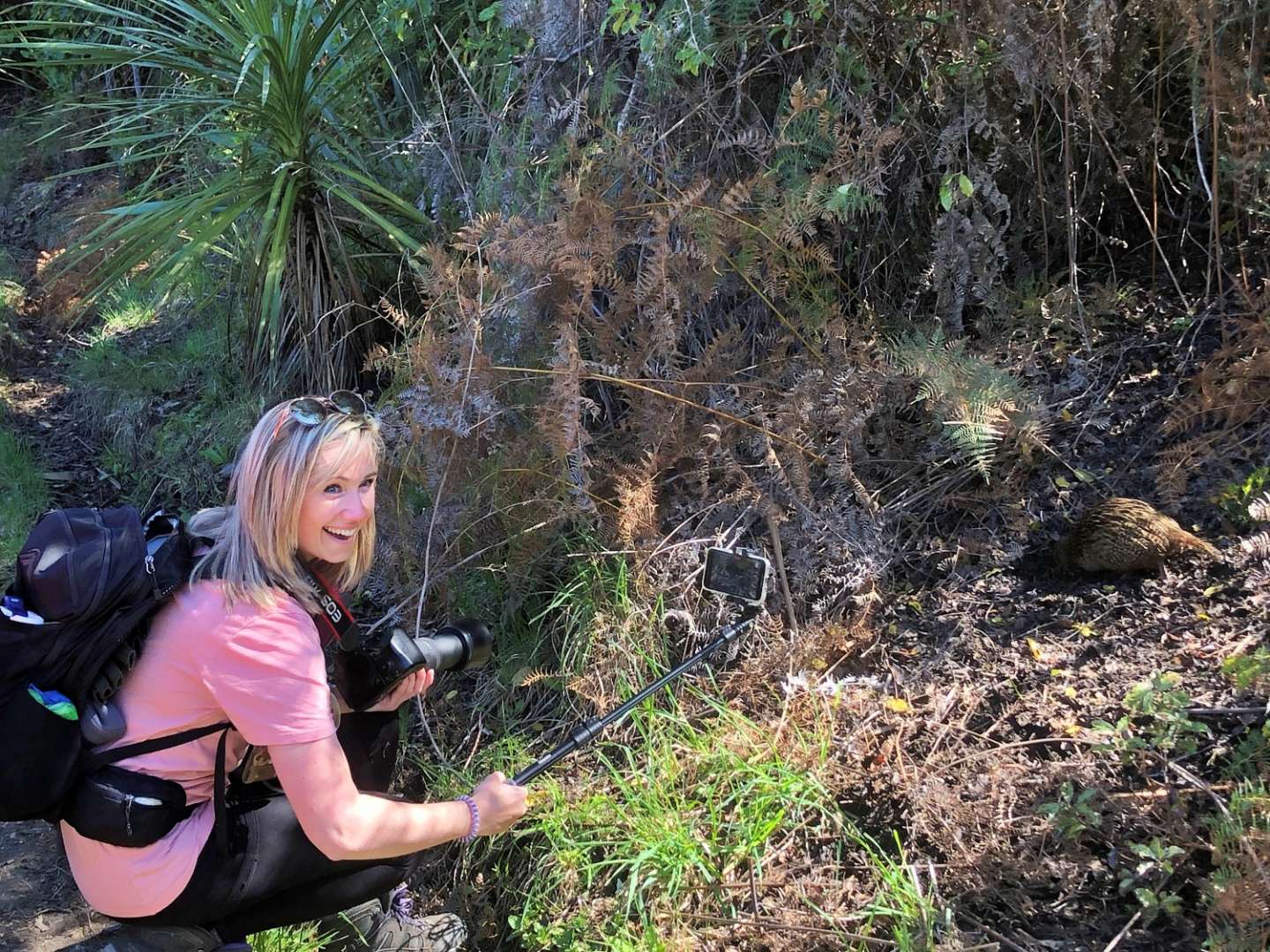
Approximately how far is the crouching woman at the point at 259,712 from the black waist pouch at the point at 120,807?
33mm

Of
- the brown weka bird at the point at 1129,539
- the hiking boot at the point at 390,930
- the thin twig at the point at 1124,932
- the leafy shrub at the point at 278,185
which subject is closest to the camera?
the thin twig at the point at 1124,932

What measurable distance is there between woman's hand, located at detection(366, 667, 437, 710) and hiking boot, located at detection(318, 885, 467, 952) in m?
0.59

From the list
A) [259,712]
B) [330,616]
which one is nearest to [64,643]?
[259,712]

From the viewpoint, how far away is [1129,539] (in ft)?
10.2

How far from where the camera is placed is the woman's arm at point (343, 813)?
214cm

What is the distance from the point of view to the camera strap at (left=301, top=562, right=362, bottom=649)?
7.73 feet

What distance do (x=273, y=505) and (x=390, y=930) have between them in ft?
4.57

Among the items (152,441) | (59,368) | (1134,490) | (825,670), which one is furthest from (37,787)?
(59,368)

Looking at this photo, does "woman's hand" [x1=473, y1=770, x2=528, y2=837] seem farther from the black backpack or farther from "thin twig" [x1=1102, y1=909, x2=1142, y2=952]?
"thin twig" [x1=1102, y1=909, x2=1142, y2=952]

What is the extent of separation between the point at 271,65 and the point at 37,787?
3.41m

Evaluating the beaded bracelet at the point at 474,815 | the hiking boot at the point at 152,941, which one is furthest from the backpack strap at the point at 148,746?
the beaded bracelet at the point at 474,815

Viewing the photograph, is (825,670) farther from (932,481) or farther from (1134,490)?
(1134,490)

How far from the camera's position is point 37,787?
6.87ft

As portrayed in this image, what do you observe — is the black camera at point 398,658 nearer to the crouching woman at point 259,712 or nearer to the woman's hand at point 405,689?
the woman's hand at point 405,689
